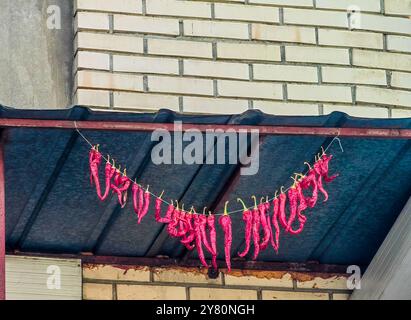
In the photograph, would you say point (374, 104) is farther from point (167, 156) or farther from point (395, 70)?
point (167, 156)

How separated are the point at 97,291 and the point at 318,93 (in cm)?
203

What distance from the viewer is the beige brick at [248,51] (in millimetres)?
11639

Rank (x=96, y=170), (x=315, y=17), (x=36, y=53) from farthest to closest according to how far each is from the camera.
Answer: (x=315, y=17) → (x=36, y=53) → (x=96, y=170)

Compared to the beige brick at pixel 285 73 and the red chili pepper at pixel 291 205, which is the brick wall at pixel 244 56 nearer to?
the beige brick at pixel 285 73

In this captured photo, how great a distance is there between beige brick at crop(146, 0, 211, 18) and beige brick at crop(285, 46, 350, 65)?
64 cm

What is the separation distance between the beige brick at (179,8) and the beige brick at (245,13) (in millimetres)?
91

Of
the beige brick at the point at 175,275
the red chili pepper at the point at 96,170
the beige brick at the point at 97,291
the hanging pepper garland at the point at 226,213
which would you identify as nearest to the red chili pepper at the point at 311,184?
the hanging pepper garland at the point at 226,213

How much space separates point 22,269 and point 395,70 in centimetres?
296

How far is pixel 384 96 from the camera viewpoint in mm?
11922

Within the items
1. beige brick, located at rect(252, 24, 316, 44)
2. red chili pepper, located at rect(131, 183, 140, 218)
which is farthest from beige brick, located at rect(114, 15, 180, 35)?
red chili pepper, located at rect(131, 183, 140, 218)

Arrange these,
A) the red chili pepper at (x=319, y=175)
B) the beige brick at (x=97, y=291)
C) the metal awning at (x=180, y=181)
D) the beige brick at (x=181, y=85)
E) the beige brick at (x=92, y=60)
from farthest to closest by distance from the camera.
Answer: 1. the beige brick at (x=97, y=291)
2. the beige brick at (x=181, y=85)
3. the beige brick at (x=92, y=60)
4. the red chili pepper at (x=319, y=175)
5. the metal awning at (x=180, y=181)

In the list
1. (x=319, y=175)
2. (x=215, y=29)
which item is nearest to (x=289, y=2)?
(x=215, y=29)

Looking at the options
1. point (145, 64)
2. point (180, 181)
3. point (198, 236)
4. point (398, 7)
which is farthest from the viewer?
point (398, 7)

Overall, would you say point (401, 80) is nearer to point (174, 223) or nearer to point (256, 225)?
point (256, 225)
